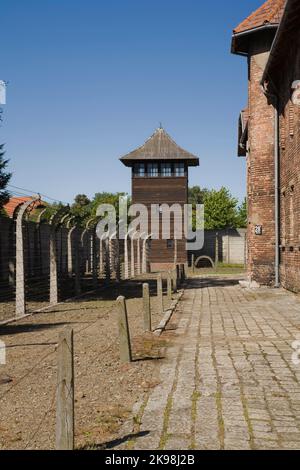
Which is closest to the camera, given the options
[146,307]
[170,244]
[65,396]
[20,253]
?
[65,396]

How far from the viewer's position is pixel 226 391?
5539 millimetres

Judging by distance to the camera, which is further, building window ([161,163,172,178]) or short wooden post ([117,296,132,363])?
building window ([161,163,172,178])

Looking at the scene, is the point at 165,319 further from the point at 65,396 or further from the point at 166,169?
the point at 166,169

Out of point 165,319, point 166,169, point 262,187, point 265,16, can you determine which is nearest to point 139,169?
point 166,169

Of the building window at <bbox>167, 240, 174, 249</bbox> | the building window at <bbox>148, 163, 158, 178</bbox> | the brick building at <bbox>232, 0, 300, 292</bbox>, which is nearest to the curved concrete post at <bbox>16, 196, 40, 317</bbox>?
the brick building at <bbox>232, 0, 300, 292</bbox>

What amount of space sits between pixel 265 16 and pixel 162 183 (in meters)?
19.4

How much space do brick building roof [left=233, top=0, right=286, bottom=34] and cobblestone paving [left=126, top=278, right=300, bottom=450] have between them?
11533 millimetres

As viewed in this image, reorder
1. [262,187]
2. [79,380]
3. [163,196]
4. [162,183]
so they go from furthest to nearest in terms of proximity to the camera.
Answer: [162,183] → [163,196] → [262,187] → [79,380]

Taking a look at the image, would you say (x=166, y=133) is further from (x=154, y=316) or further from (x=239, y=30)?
(x=154, y=316)

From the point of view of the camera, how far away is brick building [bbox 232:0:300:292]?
54.0 ft

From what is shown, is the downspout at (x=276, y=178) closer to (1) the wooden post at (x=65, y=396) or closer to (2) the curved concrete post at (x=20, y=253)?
(2) the curved concrete post at (x=20, y=253)

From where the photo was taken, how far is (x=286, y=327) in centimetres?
969

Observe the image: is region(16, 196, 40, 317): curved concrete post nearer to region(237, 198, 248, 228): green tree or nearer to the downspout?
the downspout

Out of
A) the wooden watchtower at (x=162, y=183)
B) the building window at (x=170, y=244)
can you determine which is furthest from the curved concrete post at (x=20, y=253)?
the building window at (x=170, y=244)
